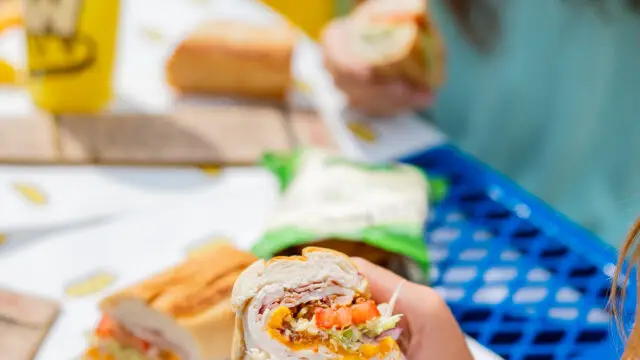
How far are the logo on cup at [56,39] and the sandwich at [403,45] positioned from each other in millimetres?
374

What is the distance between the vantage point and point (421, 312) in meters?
0.50

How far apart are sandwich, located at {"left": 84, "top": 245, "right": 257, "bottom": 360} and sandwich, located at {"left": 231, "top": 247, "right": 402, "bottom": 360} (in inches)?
5.0

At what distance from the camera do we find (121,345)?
613 mm

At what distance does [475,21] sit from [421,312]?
70 cm

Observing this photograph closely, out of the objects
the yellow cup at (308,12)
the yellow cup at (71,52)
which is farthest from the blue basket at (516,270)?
the yellow cup at (308,12)

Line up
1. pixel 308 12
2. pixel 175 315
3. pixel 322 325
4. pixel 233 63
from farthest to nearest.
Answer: pixel 308 12 → pixel 233 63 → pixel 175 315 → pixel 322 325

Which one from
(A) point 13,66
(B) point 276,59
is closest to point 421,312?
(B) point 276,59

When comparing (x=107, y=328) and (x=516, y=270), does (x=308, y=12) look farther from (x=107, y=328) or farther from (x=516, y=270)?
(x=107, y=328)

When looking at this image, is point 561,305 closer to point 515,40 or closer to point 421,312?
point 421,312

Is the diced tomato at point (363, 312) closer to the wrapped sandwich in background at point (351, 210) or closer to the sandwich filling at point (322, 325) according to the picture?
the sandwich filling at point (322, 325)

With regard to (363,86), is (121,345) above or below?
below

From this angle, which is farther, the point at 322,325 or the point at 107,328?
the point at 107,328

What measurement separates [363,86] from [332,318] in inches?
25.2

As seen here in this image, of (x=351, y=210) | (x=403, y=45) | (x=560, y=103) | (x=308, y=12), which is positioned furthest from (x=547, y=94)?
(x=308, y=12)
